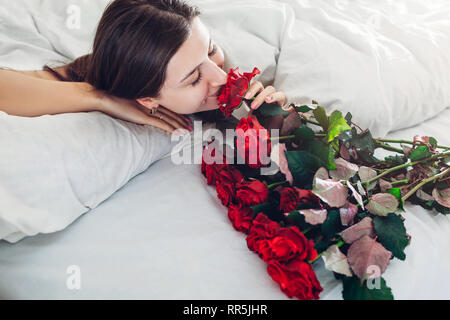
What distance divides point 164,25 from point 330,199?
1.54ft

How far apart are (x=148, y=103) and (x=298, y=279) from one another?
52cm

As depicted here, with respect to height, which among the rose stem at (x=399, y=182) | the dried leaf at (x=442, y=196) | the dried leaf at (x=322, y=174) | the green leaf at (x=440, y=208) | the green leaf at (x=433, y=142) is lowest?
the green leaf at (x=440, y=208)

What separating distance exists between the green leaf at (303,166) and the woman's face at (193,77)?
265 millimetres

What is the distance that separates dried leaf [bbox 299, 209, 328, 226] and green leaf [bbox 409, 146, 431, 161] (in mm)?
238

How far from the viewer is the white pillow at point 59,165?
0.58 m

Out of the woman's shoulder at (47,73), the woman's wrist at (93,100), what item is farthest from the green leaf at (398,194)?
the woman's shoulder at (47,73)

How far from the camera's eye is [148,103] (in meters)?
0.79

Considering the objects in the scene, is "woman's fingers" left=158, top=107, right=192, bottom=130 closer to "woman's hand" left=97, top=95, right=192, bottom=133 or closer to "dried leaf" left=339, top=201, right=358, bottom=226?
"woman's hand" left=97, top=95, right=192, bottom=133

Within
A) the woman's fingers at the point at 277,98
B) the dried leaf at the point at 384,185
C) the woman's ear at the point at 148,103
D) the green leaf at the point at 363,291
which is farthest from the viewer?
the woman's ear at the point at 148,103

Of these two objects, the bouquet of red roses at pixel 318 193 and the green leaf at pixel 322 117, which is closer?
the bouquet of red roses at pixel 318 193

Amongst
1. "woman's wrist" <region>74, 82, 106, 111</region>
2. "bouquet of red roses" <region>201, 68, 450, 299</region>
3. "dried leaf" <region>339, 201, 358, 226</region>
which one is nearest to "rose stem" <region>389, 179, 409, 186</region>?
"bouquet of red roses" <region>201, 68, 450, 299</region>

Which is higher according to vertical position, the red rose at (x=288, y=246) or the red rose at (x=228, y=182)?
the red rose at (x=288, y=246)

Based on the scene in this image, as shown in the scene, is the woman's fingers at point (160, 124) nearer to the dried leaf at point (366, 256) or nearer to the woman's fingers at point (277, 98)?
the woman's fingers at point (277, 98)
